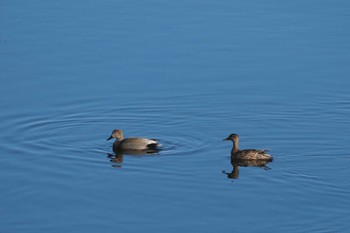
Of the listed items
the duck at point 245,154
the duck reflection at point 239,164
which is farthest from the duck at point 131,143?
the duck reflection at point 239,164

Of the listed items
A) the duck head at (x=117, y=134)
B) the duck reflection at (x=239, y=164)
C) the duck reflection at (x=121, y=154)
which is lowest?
the duck reflection at (x=239, y=164)

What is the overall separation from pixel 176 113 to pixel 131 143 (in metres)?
1.85

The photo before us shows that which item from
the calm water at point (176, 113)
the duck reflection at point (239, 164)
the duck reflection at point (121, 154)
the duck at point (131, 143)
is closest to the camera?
the calm water at point (176, 113)

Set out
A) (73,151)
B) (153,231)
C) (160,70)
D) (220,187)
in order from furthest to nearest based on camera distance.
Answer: (160,70), (73,151), (220,187), (153,231)

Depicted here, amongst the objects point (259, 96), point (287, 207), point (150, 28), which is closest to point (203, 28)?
point (150, 28)

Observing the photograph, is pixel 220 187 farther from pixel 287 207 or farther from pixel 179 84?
pixel 179 84

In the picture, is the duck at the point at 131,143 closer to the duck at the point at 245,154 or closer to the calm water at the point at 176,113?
the calm water at the point at 176,113

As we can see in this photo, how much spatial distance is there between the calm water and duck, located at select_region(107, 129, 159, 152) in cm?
25

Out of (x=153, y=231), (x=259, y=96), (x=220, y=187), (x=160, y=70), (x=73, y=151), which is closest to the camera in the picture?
(x=153, y=231)

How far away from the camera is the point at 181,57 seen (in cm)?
2623

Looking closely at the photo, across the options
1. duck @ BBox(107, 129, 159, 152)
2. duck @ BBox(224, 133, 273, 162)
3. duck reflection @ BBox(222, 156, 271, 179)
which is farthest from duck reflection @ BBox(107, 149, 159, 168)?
duck reflection @ BBox(222, 156, 271, 179)

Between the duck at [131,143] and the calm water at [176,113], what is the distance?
251 mm

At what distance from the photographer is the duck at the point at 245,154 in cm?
1983

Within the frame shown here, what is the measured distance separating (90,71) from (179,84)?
2.10 metres
